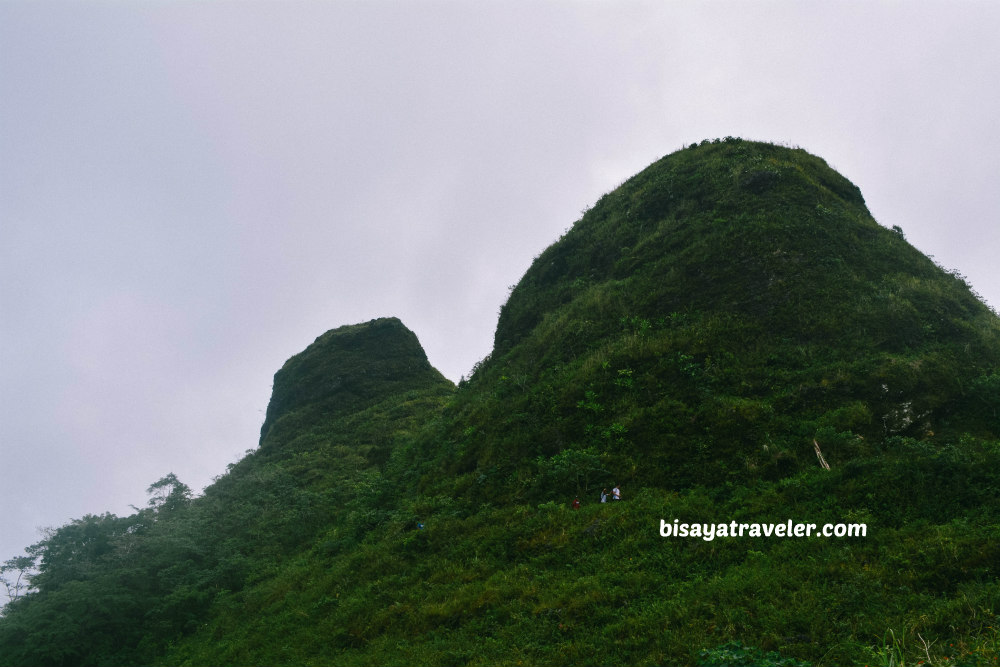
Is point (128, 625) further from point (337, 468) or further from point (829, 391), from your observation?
point (829, 391)

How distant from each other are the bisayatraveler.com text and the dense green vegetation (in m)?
0.20

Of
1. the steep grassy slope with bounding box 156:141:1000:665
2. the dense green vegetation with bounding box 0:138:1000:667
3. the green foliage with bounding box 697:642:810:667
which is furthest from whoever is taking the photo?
the dense green vegetation with bounding box 0:138:1000:667

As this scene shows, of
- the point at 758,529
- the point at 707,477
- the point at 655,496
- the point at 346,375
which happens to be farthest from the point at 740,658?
the point at 346,375

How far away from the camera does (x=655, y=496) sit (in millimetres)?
10977

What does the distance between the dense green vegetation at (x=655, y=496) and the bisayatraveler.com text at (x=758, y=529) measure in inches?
7.7

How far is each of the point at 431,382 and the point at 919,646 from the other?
34855mm

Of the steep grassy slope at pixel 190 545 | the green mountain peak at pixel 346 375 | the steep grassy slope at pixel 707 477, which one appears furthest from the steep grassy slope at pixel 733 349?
the green mountain peak at pixel 346 375

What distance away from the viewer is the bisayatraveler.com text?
856 cm

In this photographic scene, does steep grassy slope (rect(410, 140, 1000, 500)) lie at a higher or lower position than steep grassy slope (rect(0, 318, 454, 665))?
higher

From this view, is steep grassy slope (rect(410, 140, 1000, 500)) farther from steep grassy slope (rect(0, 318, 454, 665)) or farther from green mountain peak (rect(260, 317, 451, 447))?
green mountain peak (rect(260, 317, 451, 447))

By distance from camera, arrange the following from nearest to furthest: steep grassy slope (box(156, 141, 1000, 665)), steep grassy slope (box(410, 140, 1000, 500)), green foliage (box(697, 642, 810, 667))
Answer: green foliage (box(697, 642, 810, 667)), steep grassy slope (box(156, 141, 1000, 665)), steep grassy slope (box(410, 140, 1000, 500))

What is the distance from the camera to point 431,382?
128 feet

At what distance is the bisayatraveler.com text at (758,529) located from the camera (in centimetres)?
856

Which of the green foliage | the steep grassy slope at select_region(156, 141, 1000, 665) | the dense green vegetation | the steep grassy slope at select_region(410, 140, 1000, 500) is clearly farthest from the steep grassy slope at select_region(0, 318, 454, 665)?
the green foliage
